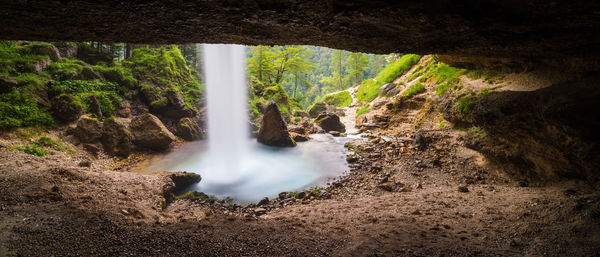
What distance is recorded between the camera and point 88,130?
8.87 m

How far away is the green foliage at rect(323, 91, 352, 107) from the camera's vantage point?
25609mm

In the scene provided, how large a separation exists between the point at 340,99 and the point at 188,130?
18468mm

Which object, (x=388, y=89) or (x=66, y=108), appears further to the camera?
(x=388, y=89)

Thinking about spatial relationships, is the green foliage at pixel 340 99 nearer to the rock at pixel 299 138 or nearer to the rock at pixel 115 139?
the rock at pixel 299 138

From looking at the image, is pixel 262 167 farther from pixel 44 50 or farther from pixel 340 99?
pixel 340 99

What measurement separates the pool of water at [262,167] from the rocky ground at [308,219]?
1.37 metres

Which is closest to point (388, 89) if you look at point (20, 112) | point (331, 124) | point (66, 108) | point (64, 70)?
point (331, 124)

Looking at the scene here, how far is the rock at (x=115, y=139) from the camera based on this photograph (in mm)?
9133

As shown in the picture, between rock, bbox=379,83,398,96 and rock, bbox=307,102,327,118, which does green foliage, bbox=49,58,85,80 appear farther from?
rock, bbox=307,102,327,118

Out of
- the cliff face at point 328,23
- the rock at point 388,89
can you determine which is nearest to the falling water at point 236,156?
the cliff face at point 328,23

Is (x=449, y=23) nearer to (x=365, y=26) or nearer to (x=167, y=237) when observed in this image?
(x=365, y=26)

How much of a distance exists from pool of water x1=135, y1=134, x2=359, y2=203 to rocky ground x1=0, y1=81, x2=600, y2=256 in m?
1.37

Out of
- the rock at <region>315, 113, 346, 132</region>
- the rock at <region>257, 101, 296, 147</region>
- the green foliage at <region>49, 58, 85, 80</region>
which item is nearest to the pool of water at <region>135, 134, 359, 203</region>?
the rock at <region>257, 101, 296, 147</region>

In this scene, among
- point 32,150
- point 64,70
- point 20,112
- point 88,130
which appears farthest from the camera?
point 64,70
